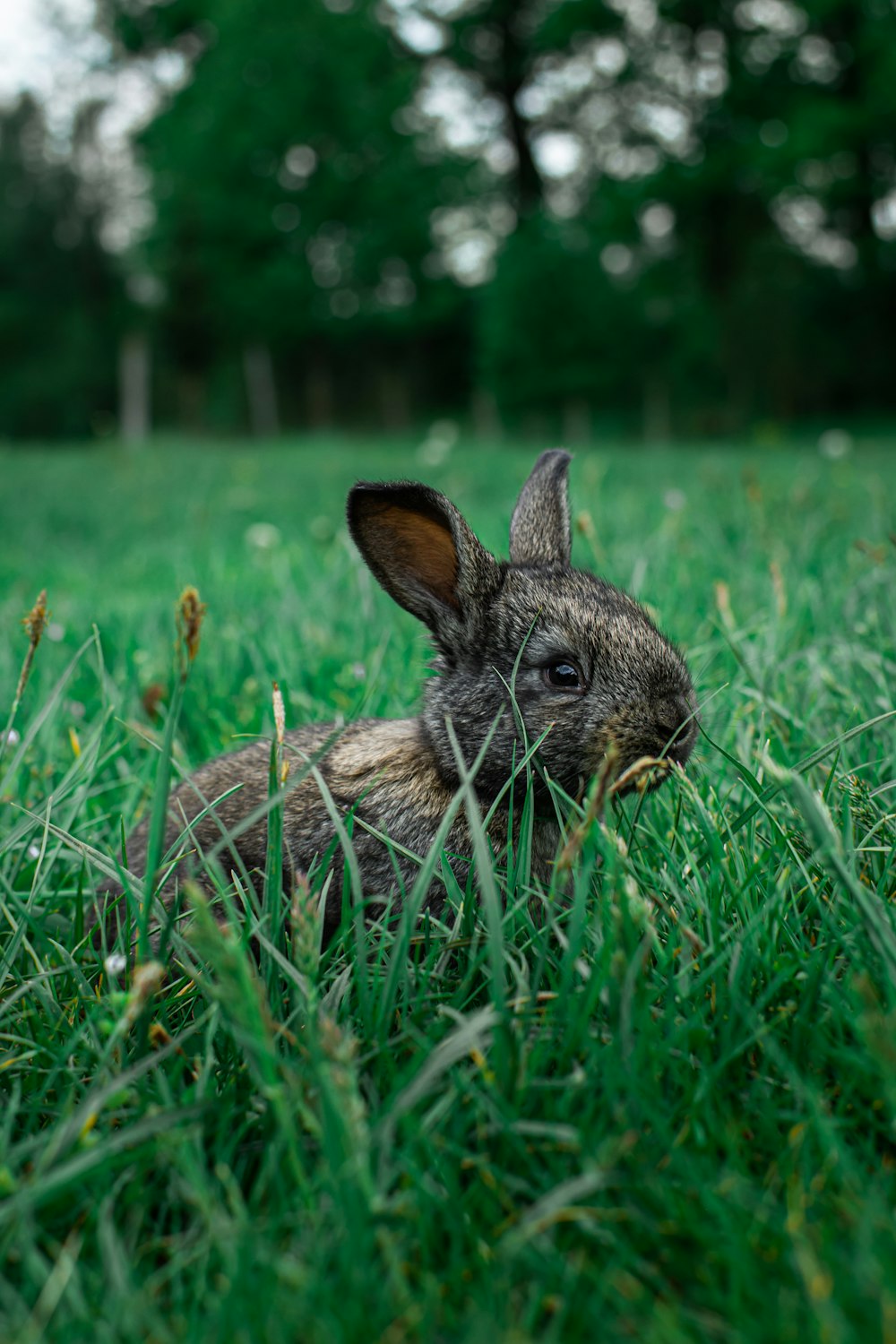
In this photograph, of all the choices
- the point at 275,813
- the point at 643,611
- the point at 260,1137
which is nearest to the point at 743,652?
the point at 643,611

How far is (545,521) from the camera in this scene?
344 cm

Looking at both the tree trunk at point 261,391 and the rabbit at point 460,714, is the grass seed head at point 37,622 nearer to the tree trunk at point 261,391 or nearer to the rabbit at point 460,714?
the rabbit at point 460,714

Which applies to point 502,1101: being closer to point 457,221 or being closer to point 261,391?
point 261,391

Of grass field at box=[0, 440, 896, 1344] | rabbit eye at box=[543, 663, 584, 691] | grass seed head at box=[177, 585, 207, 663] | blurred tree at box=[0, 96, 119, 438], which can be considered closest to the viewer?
grass field at box=[0, 440, 896, 1344]

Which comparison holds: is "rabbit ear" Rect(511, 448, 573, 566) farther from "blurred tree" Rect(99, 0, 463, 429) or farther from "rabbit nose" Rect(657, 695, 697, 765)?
"blurred tree" Rect(99, 0, 463, 429)

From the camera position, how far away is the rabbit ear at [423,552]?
8.91ft

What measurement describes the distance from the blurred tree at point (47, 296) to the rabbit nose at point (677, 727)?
48.5 metres

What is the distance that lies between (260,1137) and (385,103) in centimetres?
4623

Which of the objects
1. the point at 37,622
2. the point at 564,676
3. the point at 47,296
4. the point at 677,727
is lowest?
the point at 677,727

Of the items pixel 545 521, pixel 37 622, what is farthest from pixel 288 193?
pixel 37 622

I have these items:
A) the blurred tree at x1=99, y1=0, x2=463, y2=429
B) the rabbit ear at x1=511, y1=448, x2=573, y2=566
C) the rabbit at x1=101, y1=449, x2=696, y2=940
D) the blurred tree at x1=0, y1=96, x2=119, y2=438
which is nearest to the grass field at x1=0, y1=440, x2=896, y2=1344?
the rabbit at x1=101, y1=449, x2=696, y2=940

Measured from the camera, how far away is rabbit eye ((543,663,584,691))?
281 cm

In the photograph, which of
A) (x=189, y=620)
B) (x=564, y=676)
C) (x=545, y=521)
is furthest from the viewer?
(x=545, y=521)

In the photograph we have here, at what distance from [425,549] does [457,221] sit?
156ft
